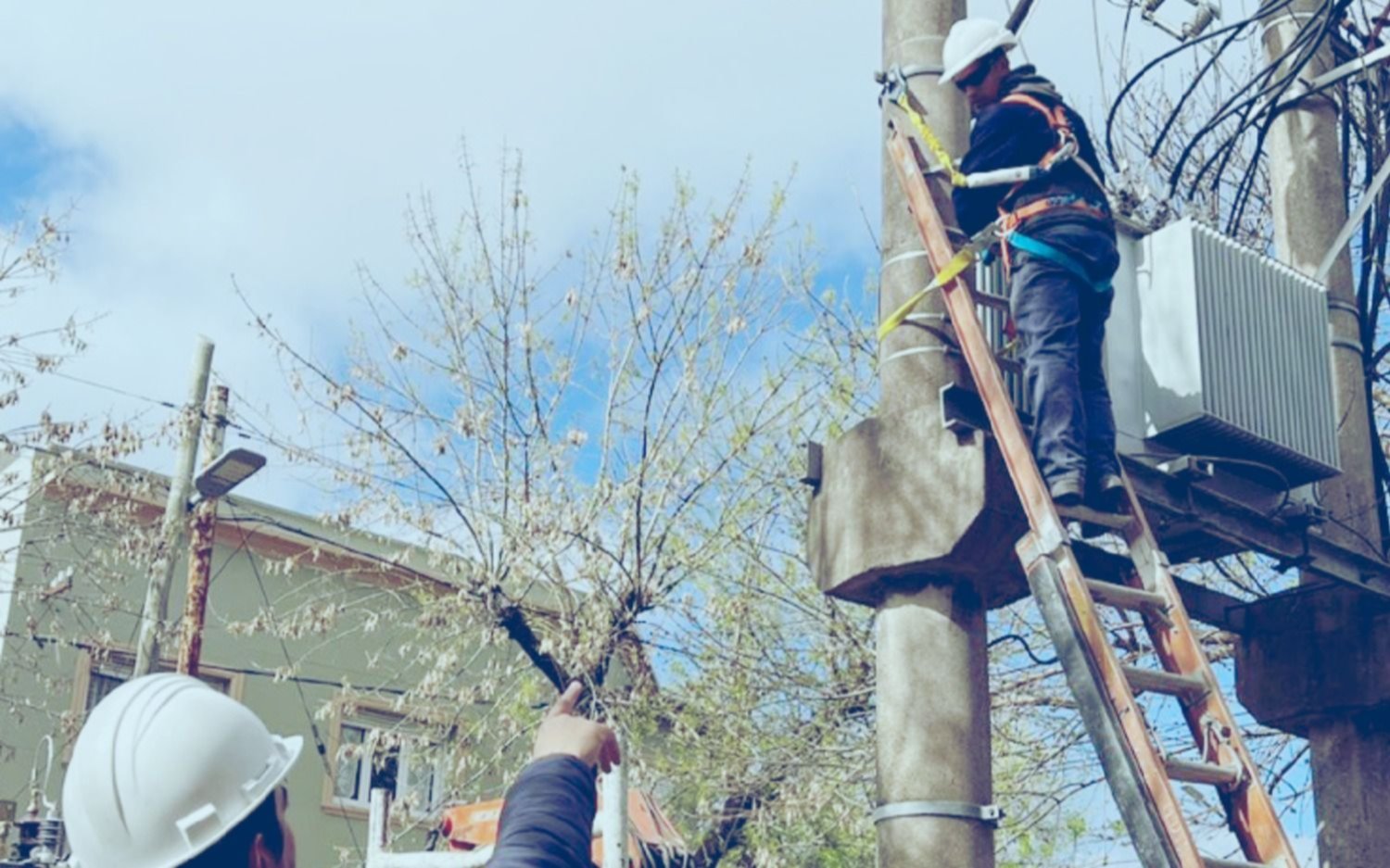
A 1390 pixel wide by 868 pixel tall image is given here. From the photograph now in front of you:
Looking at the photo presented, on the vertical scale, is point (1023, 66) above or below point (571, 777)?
above

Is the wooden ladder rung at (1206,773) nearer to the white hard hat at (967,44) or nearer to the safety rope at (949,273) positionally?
the safety rope at (949,273)

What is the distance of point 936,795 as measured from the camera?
16.3 feet

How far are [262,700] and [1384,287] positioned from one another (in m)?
13.7

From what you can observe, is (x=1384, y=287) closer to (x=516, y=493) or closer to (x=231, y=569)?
(x=516, y=493)

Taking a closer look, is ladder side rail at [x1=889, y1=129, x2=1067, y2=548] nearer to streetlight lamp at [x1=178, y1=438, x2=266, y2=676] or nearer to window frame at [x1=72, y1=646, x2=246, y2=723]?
streetlight lamp at [x1=178, y1=438, x2=266, y2=676]

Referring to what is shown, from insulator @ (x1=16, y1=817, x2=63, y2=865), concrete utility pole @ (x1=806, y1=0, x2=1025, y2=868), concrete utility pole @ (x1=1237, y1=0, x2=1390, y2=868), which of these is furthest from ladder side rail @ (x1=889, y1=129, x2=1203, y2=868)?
insulator @ (x1=16, y1=817, x2=63, y2=865)

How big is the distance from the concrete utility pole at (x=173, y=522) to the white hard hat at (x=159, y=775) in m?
11.3

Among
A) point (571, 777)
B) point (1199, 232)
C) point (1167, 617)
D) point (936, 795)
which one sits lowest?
point (571, 777)

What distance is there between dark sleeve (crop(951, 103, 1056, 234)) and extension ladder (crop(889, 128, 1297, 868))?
0.24 m

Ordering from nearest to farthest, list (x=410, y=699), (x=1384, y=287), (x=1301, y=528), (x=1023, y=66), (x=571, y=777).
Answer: (x=571, y=777) < (x=1023, y=66) < (x=1301, y=528) < (x=1384, y=287) < (x=410, y=699)

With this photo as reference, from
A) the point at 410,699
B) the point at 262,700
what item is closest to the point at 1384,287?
the point at 410,699

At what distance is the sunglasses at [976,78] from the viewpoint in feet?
18.7

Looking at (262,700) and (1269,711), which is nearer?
(1269,711)

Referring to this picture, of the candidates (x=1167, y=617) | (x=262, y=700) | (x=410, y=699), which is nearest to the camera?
(x=1167, y=617)
